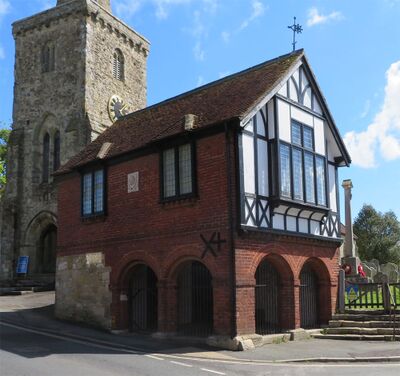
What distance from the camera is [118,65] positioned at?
115 feet

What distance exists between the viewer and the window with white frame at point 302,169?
618 inches

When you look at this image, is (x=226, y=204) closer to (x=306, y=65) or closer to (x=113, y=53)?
(x=306, y=65)

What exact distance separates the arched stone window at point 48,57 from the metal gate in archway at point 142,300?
2036cm

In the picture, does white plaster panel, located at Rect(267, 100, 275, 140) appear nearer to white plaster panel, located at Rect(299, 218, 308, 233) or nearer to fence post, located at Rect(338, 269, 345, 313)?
white plaster panel, located at Rect(299, 218, 308, 233)

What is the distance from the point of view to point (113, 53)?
34.5m

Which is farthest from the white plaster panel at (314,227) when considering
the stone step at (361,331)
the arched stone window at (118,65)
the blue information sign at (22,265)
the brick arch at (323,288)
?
the arched stone window at (118,65)

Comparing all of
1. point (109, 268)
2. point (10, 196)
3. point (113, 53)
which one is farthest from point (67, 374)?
point (113, 53)

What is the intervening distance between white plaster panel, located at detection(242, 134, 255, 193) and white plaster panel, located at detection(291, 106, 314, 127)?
2.52 metres

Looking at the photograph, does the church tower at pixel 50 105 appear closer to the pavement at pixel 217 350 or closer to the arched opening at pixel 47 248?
the arched opening at pixel 47 248

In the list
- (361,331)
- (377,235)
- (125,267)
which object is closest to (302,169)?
(361,331)

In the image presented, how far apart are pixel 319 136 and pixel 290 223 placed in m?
3.65

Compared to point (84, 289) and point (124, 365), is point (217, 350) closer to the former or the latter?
point (124, 365)

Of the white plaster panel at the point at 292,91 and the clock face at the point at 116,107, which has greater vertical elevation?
the clock face at the point at 116,107

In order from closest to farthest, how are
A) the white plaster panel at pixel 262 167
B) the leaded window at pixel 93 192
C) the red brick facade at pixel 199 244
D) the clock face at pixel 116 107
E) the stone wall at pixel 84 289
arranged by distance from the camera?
the red brick facade at pixel 199 244
the white plaster panel at pixel 262 167
the stone wall at pixel 84 289
the leaded window at pixel 93 192
the clock face at pixel 116 107
